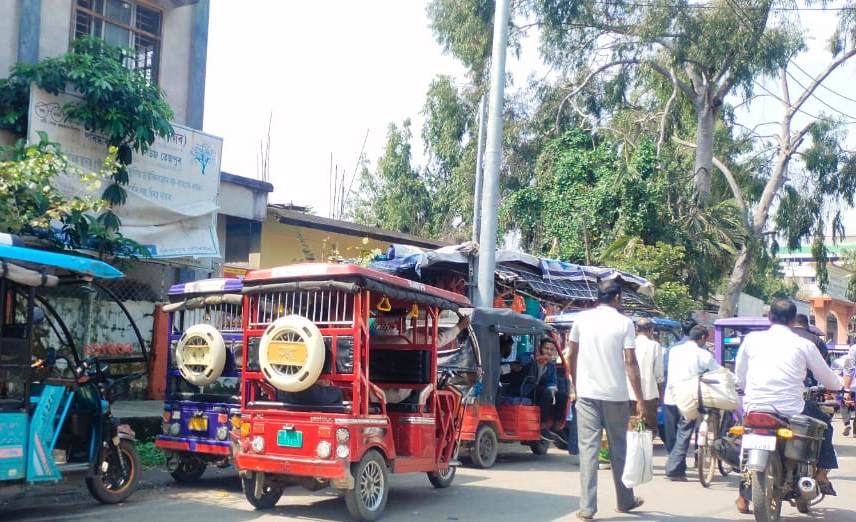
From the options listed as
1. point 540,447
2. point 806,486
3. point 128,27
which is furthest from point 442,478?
point 128,27

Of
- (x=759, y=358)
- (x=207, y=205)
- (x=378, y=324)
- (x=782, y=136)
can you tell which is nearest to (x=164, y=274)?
(x=207, y=205)

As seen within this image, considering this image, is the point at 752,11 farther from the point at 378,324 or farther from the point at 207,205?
the point at 378,324

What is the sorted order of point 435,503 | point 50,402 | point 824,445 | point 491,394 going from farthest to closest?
point 491,394 < point 435,503 < point 824,445 < point 50,402

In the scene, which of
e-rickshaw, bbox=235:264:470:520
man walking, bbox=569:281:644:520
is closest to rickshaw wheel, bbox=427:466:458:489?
e-rickshaw, bbox=235:264:470:520

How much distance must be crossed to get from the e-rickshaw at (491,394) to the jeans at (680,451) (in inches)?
87.8

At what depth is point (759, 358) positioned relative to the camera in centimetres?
719

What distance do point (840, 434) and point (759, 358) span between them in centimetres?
1225

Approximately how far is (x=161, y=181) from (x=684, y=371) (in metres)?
8.23

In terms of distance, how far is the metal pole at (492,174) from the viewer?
13.3m

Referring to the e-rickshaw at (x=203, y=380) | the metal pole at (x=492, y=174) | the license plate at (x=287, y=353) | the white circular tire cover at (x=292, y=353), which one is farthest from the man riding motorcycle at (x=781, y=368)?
the metal pole at (x=492, y=174)

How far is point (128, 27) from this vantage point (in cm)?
1419

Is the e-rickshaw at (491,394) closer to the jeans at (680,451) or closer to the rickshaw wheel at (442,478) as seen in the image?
the rickshaw wheel at (442,478)

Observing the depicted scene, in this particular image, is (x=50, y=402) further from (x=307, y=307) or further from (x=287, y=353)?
(x=307, y=307)

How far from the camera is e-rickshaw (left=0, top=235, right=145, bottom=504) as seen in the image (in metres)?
6.97
